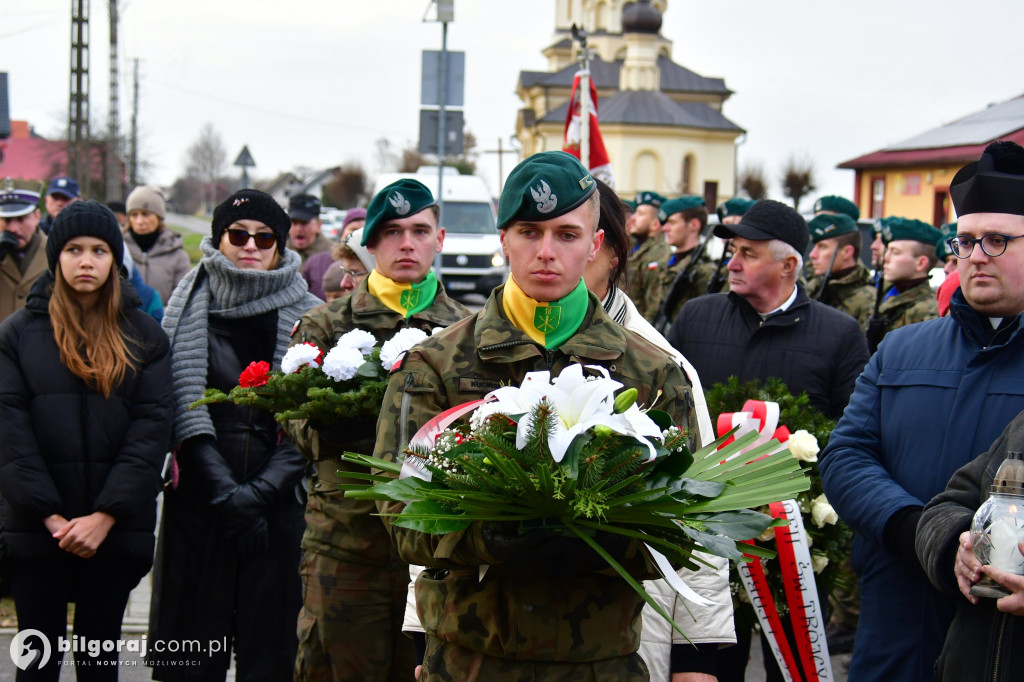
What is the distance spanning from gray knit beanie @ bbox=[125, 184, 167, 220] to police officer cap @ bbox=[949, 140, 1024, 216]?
799 cm

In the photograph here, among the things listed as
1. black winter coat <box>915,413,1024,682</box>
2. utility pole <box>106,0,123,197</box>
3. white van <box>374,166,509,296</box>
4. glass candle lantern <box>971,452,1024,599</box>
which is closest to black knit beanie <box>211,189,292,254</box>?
black winter coat <box>915,413,1024,682</box>

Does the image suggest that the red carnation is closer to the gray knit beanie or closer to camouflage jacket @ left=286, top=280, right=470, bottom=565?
camouflage jacket @ left=286, top=280, right=470, bottom=565

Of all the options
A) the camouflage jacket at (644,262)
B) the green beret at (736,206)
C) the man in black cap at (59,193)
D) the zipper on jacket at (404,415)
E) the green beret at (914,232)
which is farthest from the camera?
the man in black cap at (59,193)

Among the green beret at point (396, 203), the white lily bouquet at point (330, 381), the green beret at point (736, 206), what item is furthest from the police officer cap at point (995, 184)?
the green beret at point (736, 206)

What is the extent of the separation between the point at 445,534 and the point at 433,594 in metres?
0.31

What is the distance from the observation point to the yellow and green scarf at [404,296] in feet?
15.1

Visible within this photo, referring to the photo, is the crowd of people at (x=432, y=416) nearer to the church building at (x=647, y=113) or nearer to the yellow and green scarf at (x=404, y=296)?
the yellow and green scarf at (x=404, y=296)

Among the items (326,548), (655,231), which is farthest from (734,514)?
(655,231)

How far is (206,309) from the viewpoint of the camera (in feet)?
16.3

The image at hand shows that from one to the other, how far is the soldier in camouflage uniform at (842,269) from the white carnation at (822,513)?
151 inches

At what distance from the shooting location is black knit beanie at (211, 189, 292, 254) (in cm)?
521

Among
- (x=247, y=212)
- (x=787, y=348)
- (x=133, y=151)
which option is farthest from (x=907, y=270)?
(x=133, y=151)

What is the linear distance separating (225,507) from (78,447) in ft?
2.14
